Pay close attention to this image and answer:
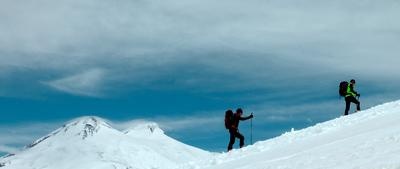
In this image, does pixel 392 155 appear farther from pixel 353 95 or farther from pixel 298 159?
pixel 353 95

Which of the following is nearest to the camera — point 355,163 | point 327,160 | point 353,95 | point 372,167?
point 372,167

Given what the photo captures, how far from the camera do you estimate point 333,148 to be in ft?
58.8

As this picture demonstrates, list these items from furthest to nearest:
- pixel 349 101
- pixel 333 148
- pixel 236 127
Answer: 1. pixel 349 101
2. pixel 236 127
3. pixel 333 148

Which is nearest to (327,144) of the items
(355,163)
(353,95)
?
(355,163)

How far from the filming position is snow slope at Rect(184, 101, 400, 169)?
1533 cm

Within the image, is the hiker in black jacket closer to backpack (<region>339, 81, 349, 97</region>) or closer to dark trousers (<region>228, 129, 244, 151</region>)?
dark trousers (<region>228, 129, 244, 151</region>)

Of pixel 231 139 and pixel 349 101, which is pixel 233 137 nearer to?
pixel 231 139

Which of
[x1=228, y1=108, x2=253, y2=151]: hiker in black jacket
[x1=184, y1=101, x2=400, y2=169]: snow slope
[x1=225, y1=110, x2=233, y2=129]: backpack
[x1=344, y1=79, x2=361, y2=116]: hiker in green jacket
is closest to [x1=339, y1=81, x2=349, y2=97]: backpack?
[x1=344, y1=79, x2=361, y2=116]: hiker in green jacket

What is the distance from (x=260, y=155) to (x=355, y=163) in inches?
301

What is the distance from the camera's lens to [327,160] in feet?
53.8

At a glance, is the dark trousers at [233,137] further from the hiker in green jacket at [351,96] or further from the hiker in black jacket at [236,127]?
the hiker in green jacket at [351,96]

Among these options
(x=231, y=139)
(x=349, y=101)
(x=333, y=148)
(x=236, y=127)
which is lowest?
(x=333, y=148)

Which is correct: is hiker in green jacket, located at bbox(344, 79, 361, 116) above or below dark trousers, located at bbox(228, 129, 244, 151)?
above

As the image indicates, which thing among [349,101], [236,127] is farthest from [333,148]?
[349,101]
